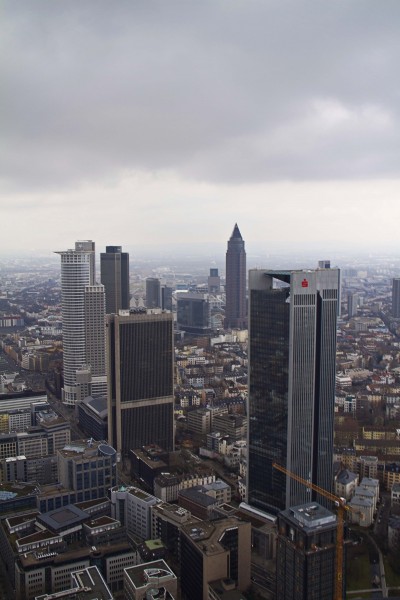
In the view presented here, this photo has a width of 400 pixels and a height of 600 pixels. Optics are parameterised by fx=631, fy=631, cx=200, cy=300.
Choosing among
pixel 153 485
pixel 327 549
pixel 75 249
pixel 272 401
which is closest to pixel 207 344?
pixel 75 249

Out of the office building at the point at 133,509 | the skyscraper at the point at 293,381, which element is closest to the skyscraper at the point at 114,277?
the office building at the point at 133,509

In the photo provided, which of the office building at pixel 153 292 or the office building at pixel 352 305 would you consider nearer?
the office building at pixel 153 292

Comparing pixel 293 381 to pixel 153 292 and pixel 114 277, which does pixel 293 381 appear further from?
pixel 153 292

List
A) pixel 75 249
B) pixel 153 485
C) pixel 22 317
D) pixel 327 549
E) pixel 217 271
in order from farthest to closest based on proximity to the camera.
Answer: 1. pixel 217 271
2. pixel 22 317
3. pixel 75 249
4. pixel 153 485
5. pixel 327 549

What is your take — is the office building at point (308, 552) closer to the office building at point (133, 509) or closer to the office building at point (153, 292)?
the office building at point (133, 509)

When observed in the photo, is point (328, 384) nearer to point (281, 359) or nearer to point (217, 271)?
point (281, 359)

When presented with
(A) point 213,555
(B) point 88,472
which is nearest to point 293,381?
(A) point 213,555
